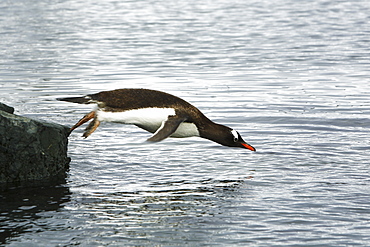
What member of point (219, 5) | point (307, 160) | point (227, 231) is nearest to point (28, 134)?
point (227, 231)

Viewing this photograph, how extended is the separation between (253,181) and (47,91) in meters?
9.07

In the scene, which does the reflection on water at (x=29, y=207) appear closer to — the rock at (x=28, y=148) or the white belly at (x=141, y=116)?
the rock at (x=28, y=148)

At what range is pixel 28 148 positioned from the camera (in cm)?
985

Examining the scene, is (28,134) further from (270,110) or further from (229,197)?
(270,110)

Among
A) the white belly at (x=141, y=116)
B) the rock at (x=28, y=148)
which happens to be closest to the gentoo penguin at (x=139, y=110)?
the white belly at (x=141, y=116)

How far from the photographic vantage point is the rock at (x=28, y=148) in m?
9.70

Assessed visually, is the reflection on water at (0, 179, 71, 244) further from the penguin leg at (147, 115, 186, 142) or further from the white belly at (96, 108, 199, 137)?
the penguin leg at (147, 115, 186, 142)

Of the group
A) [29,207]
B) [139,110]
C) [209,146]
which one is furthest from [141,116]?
[209,146]

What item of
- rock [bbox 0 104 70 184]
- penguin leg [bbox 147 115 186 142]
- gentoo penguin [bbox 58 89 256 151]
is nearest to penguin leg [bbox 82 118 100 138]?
gentoo penguin [bbox 58 89 256 151]

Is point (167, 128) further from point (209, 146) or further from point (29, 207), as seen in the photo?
point (209, 146)

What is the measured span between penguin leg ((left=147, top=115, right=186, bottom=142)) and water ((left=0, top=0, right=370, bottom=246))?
77 cm

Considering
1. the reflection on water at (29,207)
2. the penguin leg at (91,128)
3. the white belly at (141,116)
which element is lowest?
the reflection on water at (29,207)

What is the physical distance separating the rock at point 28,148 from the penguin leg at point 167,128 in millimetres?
1612

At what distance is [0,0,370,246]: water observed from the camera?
→ 8.23 m
